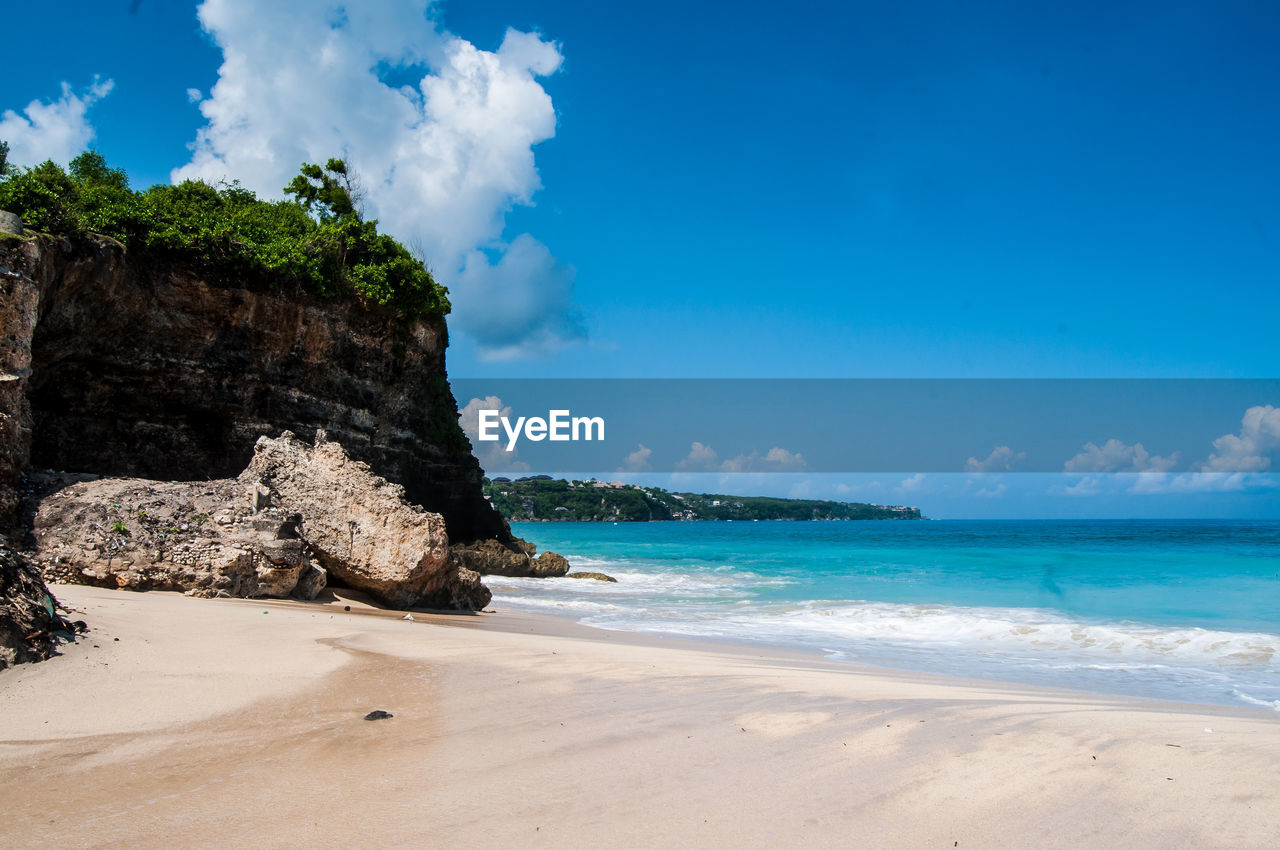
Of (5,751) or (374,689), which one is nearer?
(5,751)

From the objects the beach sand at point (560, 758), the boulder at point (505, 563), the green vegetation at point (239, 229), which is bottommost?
the boulder at point (505, 563)

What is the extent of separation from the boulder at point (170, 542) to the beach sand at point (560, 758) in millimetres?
2929

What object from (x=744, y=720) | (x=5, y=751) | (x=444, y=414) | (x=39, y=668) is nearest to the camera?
(x=5, y=751)

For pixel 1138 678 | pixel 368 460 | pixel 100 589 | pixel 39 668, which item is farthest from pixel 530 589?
pixel 39 668

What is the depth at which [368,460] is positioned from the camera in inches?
768

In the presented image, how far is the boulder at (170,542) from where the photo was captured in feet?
27.1

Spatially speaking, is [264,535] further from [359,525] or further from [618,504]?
[618,504]

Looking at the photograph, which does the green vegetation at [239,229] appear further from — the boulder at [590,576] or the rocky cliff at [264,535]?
the boulder at [590,576]

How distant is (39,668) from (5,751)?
118cm

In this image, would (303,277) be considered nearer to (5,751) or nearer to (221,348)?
(221,348)

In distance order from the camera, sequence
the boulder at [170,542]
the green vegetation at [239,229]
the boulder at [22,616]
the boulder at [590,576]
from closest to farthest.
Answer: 1. the boulder at [22,616]
2. the boulder at [170,542]
3. the green vegetation at [239,229]
4. the boulder at [590,576]

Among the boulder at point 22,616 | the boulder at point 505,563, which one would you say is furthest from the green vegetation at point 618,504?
the boulder at point 22,616

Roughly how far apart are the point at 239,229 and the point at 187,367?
340 centimetres

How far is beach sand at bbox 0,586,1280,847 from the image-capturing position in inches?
107
